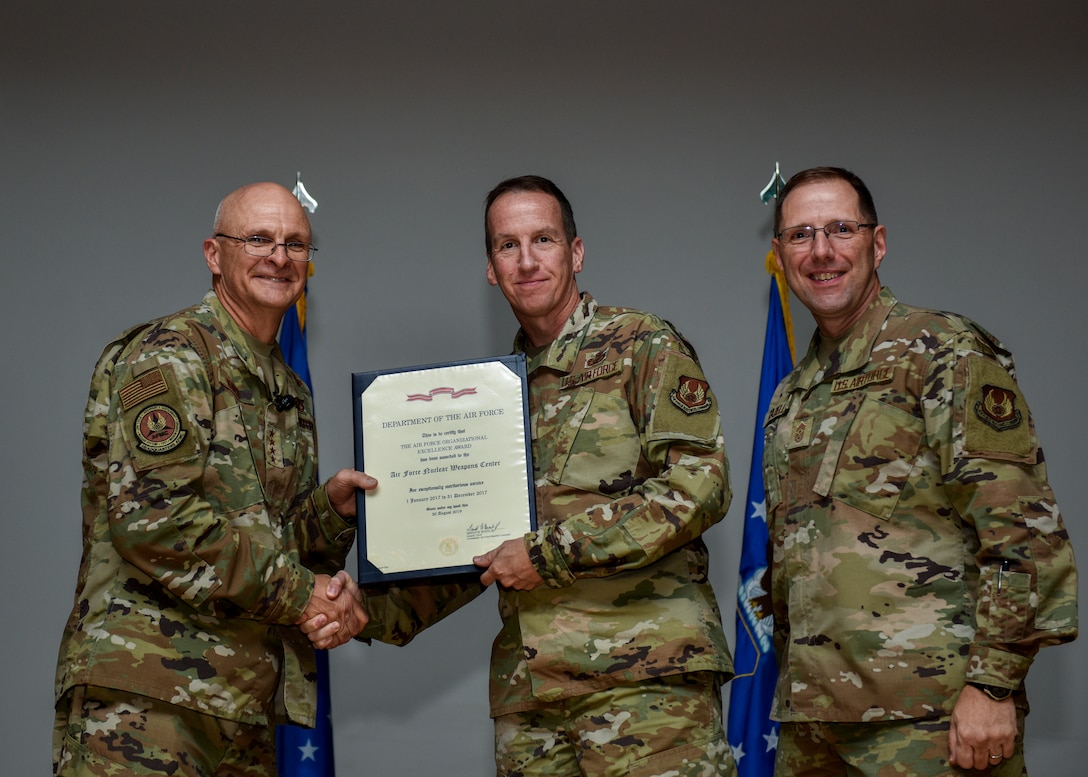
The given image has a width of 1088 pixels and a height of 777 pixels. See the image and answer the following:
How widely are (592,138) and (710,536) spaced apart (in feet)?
5.69

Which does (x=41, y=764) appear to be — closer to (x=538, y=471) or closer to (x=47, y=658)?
(x=47, y=658)

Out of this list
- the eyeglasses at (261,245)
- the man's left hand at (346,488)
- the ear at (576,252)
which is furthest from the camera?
the ear at (576,252)

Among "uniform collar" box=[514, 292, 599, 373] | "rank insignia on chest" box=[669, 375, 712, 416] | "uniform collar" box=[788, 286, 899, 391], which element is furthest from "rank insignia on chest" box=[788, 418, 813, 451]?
"uniform collar" box=[514, 292, 599, 373]

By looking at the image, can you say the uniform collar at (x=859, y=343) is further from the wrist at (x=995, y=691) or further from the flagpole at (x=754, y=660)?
the flagpole at (x=754, y=660)

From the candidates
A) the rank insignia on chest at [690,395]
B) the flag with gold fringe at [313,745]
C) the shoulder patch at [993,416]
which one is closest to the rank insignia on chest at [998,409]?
the shoulder patch at [993,416]

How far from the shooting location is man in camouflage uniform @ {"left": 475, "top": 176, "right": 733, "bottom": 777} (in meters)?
2.64

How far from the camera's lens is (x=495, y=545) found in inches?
111

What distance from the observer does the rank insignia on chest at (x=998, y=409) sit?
2.47m

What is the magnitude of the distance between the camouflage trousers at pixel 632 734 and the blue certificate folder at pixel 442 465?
45 centimetres

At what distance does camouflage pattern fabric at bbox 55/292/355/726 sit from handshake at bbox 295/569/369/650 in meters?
0.05

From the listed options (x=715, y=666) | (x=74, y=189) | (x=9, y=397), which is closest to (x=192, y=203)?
(x=74, y=189)

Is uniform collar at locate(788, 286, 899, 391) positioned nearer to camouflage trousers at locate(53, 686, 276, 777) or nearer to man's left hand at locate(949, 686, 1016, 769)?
man's left hand at locate(949, 686, 1016, 769)

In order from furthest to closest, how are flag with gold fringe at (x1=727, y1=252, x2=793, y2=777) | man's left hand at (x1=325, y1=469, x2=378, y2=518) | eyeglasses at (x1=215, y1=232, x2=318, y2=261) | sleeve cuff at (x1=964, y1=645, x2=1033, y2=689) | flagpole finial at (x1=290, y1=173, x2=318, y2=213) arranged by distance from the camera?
1. flagpole finial at (x1=290, y1=173, x2=318, y2=213)
2. flag with gold fringe at (x1=727, y1=252, x2=793, y2=777)
3. eyeglasses at (x1=215, y1=232, x2=318, y2=261)
4. man's left hand at (x1=325, y1=469, x2=378, y2=518)
5. sleeve cuff at (x1=964, y1=645, x2=1033, y2=689)

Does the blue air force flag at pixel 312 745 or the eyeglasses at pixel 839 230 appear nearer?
the eyeglasses at pixel 839 230
